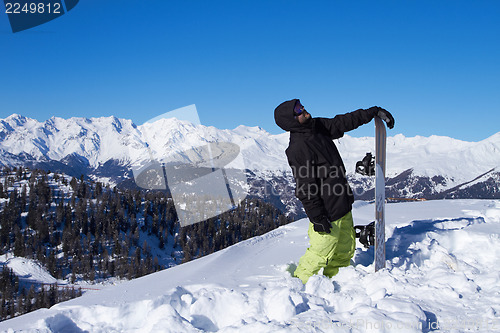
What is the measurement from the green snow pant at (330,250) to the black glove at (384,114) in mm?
1699

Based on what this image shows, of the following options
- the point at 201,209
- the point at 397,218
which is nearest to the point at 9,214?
the point at 201,209

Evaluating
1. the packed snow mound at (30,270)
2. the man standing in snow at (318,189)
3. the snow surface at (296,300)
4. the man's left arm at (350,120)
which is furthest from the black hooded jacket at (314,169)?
the packed snow mound at (30,270)

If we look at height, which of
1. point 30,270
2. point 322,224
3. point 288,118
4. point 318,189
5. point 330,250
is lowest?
point 30,270

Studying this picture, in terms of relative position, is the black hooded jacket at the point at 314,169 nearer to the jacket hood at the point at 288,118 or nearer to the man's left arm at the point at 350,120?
the jacket hood at the point at 288,118

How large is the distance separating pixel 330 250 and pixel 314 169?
1227 mm

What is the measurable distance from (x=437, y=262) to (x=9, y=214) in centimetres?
15512

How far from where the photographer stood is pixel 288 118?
5723mm

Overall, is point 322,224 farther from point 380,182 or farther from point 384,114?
point 384,114

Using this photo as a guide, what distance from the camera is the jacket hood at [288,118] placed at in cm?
568

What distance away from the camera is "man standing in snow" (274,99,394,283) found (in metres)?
5.61

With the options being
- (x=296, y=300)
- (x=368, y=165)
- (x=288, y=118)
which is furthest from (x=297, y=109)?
(x=296, y=300)

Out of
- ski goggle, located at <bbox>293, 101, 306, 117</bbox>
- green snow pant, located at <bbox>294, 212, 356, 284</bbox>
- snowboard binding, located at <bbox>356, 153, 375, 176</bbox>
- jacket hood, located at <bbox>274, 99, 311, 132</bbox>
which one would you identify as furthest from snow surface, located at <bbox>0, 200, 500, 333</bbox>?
ski goggle, located at <bbox>293, 101, 306, 117</bbox>

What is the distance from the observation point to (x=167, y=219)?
154000 millimetres

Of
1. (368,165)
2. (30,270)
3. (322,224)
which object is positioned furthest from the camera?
(30,270)
